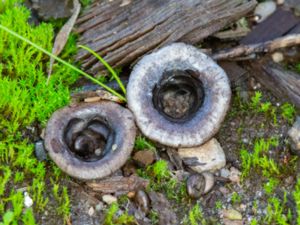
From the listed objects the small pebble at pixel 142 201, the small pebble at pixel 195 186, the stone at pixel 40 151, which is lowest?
the small pebble at pixel 195 186

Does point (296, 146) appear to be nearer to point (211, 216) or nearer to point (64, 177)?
Result: point (211, 216)

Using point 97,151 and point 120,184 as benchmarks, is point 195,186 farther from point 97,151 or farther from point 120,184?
point 97,151

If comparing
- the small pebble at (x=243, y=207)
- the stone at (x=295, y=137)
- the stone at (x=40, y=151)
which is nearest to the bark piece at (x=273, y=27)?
the stone at (x=295, y=137)

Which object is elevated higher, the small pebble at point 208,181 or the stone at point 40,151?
the stone at point 40,151

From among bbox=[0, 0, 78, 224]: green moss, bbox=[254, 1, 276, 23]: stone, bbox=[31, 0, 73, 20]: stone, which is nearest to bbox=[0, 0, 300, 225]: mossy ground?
bbox=[0, 0, 78, 224]: green moss

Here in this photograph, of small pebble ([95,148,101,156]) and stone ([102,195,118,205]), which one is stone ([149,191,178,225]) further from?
small pebble ([95,148,101,156])

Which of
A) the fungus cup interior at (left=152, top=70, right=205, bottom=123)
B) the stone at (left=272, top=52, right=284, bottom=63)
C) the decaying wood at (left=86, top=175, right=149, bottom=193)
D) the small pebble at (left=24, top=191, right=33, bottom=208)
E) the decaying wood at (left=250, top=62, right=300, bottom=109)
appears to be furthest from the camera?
the stone at (left=272, top=52, right=284, bottom=63)

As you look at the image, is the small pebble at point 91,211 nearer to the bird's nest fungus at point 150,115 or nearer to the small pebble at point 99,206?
the small pebble at point 99,206
